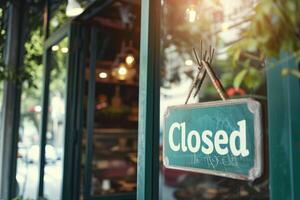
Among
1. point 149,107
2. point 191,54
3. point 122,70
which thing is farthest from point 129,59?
point 149,107

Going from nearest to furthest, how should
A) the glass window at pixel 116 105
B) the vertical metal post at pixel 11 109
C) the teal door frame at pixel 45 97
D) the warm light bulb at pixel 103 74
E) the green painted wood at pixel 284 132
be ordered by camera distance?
the green painted wood at pixel 284 132
the teal door frame at pixel 45 97
the vertical metal post at pixel 11 109
the glass window at pixel 116 105
the warm light bulb at pixel 103 74

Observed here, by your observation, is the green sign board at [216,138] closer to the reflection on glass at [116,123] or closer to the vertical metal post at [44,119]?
the vertical metal post at [44,119]

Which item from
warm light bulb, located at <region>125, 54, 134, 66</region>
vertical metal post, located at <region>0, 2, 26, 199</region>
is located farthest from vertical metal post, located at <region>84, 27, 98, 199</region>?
warm light bulb, located at <region>125, 54, 134, 66</region>

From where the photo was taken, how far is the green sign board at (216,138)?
109 centimetres

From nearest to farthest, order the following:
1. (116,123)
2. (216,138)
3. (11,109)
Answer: (216,138) → (11,109) → (116,123)

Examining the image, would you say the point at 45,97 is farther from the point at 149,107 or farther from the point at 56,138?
the point at 149,107

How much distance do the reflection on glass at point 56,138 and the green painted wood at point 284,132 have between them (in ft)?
6.89

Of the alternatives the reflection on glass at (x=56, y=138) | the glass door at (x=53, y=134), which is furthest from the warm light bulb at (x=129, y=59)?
the glass door at (x=53, y=134)

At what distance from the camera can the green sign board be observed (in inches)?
42.8

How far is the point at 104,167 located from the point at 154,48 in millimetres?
3151

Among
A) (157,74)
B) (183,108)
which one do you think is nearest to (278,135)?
(183,108)

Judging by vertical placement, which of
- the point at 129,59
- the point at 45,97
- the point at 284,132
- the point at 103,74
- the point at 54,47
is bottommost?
the point at 284,132

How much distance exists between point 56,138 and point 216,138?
7.93 feet

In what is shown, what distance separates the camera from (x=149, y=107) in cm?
164
